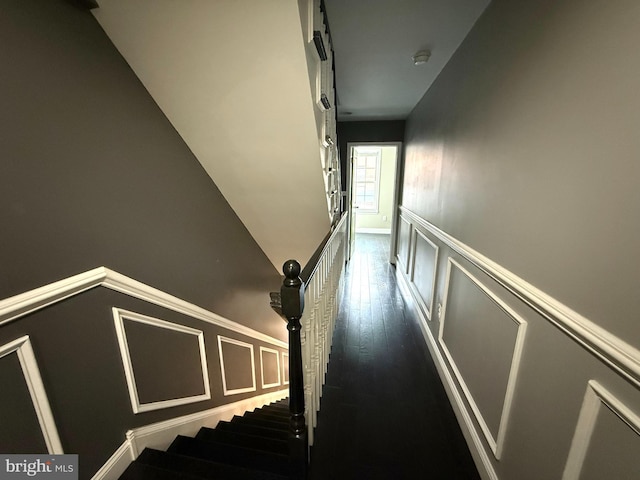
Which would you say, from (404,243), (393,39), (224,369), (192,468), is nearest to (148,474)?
(192,468)

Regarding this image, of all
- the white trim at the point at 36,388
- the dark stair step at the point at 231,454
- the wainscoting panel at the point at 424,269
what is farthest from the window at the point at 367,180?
the white trim at the point at 36,388

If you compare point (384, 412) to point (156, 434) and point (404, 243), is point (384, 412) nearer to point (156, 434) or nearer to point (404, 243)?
point (156, 434)

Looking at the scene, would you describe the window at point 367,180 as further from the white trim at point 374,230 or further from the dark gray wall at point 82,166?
the dark gray wall at point 82,166

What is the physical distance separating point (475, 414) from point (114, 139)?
7.21 ft

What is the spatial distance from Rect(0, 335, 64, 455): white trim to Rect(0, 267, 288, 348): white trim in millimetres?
90

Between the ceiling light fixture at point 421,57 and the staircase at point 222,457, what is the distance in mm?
2673

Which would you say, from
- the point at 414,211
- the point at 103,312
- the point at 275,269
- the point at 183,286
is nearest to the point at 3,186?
the point at 103,312

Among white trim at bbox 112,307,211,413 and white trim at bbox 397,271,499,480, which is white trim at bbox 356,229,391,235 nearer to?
white trim at bbox 397,271,499,480

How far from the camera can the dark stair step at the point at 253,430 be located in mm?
1646

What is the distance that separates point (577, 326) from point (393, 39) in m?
1.91

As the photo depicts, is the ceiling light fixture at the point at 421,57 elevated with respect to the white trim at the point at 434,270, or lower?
elevated

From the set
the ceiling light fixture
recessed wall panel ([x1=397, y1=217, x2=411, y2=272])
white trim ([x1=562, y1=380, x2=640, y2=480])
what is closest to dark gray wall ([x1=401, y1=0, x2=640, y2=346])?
white trim ([x1=562, y1=380, x2=640, y2=480])

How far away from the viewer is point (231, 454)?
134 centimetres

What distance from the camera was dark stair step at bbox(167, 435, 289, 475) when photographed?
125 cm
